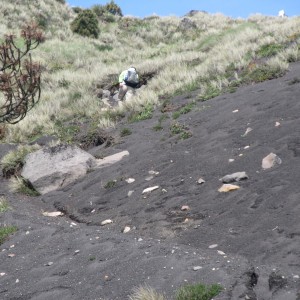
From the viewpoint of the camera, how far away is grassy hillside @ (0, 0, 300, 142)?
53.5 feet

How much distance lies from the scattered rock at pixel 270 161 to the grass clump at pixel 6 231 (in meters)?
4.67

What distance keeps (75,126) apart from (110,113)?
1.35 m

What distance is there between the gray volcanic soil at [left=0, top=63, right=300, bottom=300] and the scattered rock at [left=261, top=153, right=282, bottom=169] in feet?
0.40

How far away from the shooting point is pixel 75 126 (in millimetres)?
16281

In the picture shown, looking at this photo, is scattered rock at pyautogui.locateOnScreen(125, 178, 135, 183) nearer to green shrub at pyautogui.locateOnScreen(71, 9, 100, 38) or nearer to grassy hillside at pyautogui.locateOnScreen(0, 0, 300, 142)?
grassy hillside at pyautogui.locateOnScreen(0, 0, 300, 142)

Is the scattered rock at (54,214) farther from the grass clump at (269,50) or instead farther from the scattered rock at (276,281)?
the grass clump at (269,50)

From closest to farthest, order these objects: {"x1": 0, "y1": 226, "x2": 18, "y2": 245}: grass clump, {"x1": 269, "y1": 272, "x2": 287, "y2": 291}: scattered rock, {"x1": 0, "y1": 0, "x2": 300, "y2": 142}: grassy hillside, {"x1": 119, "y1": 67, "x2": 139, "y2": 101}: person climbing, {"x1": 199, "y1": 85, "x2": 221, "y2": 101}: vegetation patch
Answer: {"x1": 269, "y1": 272, "x2": 287, "y2": 291}: scattered rock, {"x1": 0, "y1": 226, "x2": 18, "y2": 245}: grass clump, {"x1": 199, "y1": 85, "x2": 221, "y2": 101}: vegetation patch, {"x1": 0, "y1": 0, "x2": 300, "y2": 142}: grassy hillside, {"x1": 119, "y1": 67, "x2": 139, "y2": 101}: person climbing

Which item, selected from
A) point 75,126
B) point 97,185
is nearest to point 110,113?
point 75,126

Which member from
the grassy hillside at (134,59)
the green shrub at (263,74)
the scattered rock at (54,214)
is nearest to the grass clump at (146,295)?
the scattered rock at (54,214)

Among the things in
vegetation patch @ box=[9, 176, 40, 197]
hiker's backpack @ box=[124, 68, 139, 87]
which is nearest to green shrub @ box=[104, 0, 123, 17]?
hiker's backpack @ box=[124, 68, 139, 87]

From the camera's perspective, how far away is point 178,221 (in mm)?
7422

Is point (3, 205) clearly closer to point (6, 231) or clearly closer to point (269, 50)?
point (6, 231)

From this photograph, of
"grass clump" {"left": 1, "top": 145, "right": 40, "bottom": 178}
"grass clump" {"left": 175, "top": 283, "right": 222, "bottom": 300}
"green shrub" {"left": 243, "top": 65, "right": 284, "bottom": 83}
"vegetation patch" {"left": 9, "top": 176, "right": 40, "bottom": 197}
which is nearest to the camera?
"grass clump" {"left": 175, "top": 283, "right": 222, "bottom": 300}

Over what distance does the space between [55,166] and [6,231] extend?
3.33 metres
